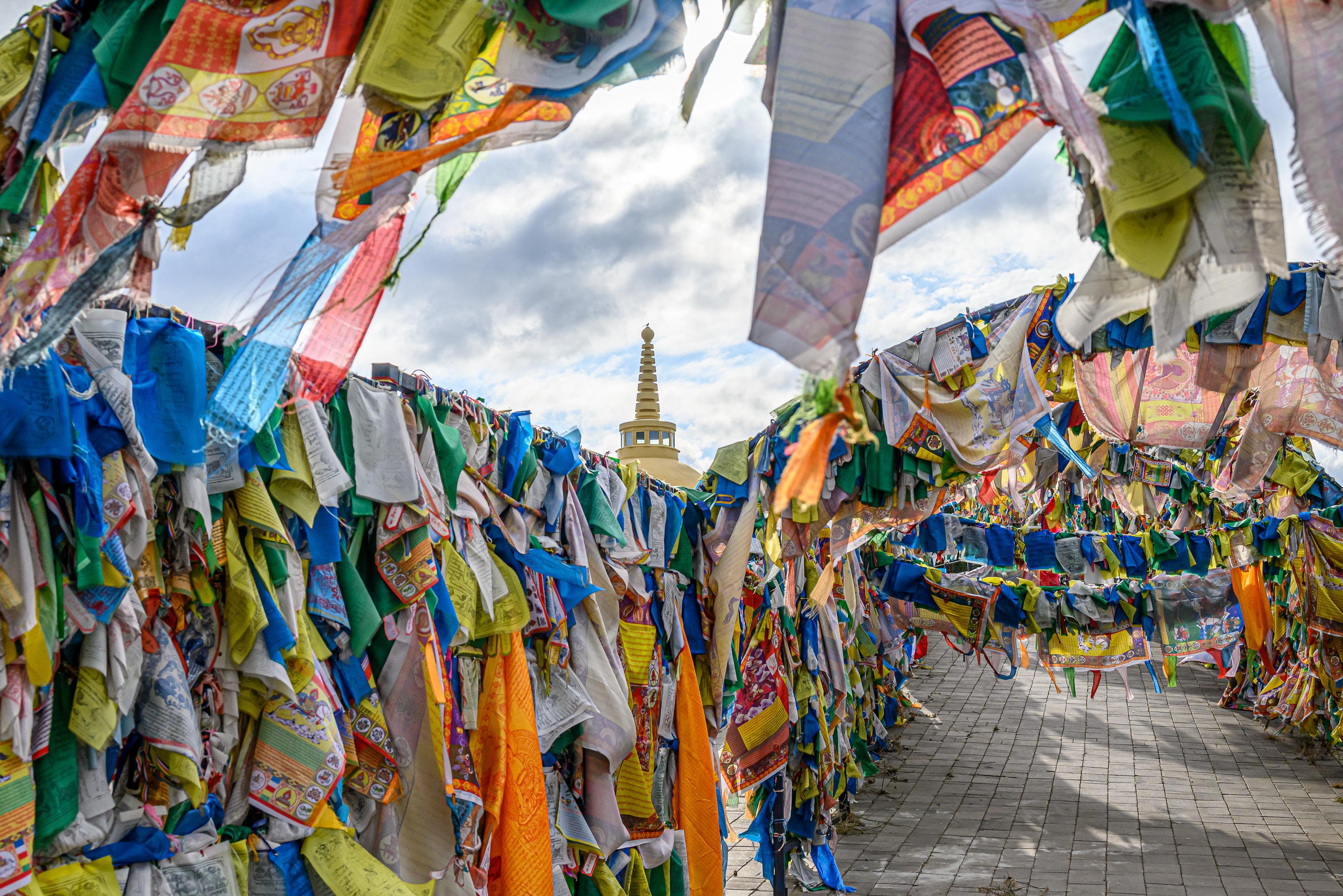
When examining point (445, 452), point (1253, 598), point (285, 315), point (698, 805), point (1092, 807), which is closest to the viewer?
point (285, 315)

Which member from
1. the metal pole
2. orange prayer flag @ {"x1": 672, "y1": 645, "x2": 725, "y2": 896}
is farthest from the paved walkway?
orange prayer flag @ {"x1": 672, "y1": 645, "x2": 725, "y2": 896}

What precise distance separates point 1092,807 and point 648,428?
15988 millimetres

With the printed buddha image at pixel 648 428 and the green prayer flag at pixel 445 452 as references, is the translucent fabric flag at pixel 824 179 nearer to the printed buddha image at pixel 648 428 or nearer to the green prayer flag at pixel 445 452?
the green prayer flag at pixel 445 452

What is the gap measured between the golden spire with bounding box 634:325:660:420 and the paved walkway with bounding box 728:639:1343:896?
1157 centimetres

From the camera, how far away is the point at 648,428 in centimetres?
2458

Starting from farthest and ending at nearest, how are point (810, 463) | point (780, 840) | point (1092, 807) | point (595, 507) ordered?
point (1092, 807), point (780, 840), point (595, 507), point (810, 463)

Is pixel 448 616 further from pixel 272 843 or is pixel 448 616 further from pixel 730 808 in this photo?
pixel 730 808

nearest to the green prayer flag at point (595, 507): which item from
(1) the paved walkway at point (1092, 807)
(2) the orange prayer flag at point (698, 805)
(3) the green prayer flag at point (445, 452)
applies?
(3) the green prayer flag at point (445, 452)

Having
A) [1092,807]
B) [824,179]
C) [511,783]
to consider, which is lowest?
[1092,807]

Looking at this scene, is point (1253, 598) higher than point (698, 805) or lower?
higher

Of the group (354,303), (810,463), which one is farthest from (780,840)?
(810,463)

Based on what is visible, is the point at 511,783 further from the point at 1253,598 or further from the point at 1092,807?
Answer: the point at 1092,807

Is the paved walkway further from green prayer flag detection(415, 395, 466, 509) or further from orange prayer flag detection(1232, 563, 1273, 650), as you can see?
green prayer flag detection(415, 395, 466, 509)

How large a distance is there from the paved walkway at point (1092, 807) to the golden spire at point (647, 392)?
37.9 ft
